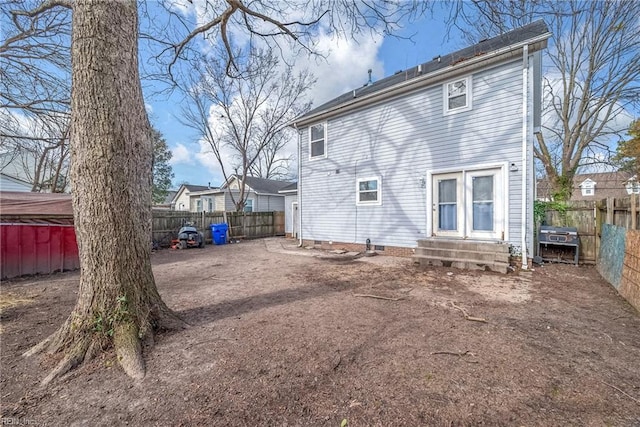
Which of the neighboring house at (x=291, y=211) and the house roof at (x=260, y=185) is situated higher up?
the house roof at (x=260, y=185)

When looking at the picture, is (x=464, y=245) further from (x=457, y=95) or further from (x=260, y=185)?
(x=260, y=185)

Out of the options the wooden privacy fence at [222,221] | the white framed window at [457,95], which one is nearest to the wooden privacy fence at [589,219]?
the white framed window at [457,95]

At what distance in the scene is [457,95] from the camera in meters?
7.11

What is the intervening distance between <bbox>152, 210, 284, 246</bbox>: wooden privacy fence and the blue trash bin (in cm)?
62

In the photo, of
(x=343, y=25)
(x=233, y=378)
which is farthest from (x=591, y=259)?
(x=233, y=378)

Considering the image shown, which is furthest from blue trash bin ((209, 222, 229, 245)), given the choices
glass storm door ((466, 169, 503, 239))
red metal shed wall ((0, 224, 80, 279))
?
glass storm door ((466, 169, 503, 239))

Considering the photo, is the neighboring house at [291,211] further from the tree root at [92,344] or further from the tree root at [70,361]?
the tree root at [70,361]

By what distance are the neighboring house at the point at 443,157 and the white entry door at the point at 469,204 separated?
24 millimetres

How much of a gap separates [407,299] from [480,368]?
1.92 m

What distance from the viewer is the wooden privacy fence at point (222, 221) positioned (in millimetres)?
11898

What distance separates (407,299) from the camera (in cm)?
421

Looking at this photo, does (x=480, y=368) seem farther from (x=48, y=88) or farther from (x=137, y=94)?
(x=48, y=88)

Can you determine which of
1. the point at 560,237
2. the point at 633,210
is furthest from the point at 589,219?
the point at 633,210

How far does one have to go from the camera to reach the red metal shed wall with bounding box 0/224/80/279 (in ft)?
18.7
